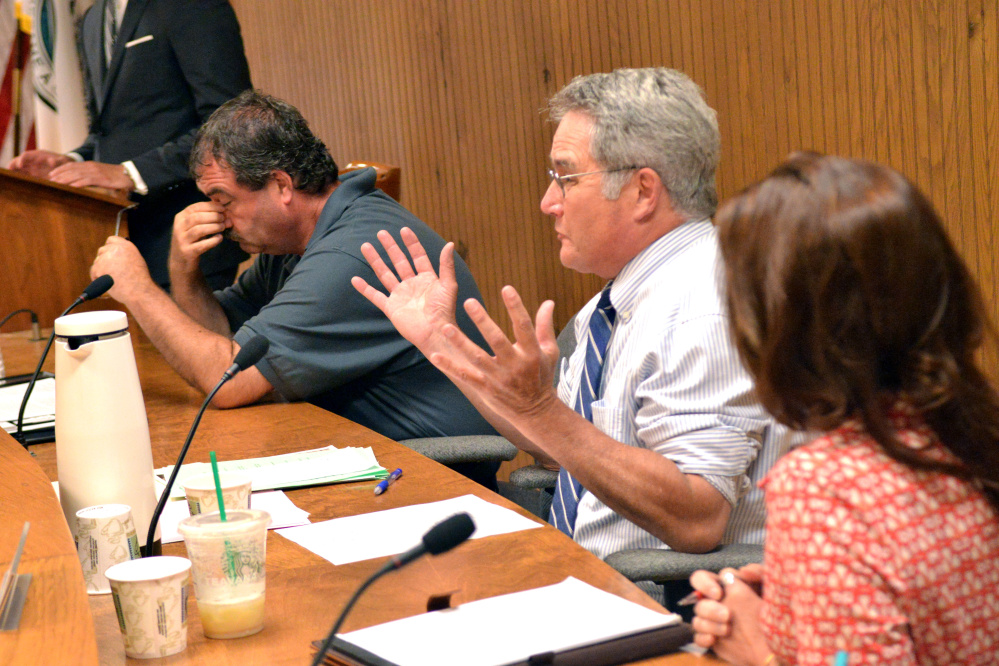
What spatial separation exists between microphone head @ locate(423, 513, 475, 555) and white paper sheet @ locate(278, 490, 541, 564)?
0.50 metres

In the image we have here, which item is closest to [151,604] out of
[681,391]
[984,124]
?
[681,391]

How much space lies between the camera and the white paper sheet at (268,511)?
142cm

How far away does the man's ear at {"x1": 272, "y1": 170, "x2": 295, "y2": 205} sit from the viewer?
98.2 inches

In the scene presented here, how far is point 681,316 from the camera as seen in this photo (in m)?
1.49

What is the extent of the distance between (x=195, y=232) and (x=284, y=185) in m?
0.34

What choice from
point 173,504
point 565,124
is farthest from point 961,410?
point 173,504

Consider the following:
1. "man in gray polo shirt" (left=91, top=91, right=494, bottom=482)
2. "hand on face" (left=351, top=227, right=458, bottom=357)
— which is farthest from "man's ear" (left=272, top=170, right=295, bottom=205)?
"hand on face" (left=351, top=227, right=458, bottom=357)

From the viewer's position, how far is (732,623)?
38.5 inches

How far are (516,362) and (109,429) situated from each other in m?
0.51

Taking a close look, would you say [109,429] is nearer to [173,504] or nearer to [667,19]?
[173,504]

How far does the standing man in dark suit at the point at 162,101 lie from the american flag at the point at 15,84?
78.9 inches

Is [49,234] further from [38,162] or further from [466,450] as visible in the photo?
[466,450]

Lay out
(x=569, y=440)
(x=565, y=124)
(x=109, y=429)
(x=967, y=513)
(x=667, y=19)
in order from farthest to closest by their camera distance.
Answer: (x=667, y=19)
(x=565, y=124)
(x=569, y=440)
(x=109, y=429)
(x=967, y=513)

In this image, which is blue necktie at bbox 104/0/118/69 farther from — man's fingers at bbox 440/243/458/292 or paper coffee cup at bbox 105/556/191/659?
paper coffee cup at bbox 105/556/191/659
